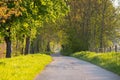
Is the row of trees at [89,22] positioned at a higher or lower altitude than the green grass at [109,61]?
higher

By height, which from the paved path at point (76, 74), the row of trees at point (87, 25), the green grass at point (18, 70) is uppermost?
the row of trees at point (87, 25)

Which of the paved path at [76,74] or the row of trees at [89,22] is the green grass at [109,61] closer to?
the paved path at [76,74]

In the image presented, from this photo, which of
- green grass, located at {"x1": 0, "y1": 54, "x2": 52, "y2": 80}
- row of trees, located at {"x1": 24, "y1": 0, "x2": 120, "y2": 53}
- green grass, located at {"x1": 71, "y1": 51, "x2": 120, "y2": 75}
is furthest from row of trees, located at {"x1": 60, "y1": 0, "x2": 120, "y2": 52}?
green grass, located at {"x1": 0, "y1": 54, "x2": 52, "y2": 80}

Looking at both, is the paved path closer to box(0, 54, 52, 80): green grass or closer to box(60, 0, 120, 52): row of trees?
box(0, 54, 52, 80): green grass

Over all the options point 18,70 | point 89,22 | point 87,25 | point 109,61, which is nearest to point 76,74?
point 18,70

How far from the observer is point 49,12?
30.0 metres

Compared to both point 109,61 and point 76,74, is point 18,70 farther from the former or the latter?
point 109,61

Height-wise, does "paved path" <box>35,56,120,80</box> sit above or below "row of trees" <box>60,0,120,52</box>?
below

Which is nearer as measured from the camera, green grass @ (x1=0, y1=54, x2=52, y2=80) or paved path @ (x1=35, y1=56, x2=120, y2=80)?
green grass @ (x1=0, y1=54, x2=52, y2=80)

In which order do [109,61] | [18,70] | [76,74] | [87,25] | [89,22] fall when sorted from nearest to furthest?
[18,70] → [76,74] → [109,61] → [87,25] → [89,22]

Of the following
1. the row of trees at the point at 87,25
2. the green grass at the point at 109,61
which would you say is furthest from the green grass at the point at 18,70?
the row of trees at the point at 87,25

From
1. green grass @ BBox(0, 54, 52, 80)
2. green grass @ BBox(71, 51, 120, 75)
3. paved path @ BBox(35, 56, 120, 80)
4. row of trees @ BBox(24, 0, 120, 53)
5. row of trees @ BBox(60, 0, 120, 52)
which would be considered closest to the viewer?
green grass @ BBox(0, 54, 52, 80)

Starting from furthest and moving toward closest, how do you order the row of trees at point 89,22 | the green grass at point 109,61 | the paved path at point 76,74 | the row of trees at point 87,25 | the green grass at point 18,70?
the row of trees at point 87,25
the row of trees at point 89,22
the green grass at point 109,61
the paved path at point 76,74
the green grass at point 18,70

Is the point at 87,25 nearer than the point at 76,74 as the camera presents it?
No
